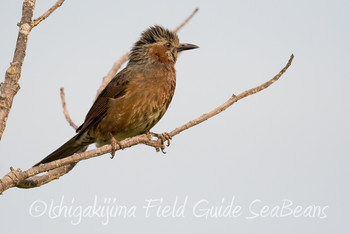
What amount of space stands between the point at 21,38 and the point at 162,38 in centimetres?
255

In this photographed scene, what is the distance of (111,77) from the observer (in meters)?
5.85

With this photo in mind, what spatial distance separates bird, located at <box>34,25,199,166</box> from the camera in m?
5.05

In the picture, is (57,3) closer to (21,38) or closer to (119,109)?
(21,38)

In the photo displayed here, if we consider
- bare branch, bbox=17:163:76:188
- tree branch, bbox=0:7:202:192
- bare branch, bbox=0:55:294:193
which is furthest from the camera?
bare branch, bbox=17:163:76:188

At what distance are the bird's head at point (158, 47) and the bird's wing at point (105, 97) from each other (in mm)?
315

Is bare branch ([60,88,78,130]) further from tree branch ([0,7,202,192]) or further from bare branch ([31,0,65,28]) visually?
bare branch ([31,0,65,28])

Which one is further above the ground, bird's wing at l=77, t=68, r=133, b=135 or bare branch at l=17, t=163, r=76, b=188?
bird's wing at l=77, t=68, r=133, b=135

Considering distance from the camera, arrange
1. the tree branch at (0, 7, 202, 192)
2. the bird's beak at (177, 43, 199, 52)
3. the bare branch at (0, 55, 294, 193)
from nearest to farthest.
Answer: the bare branch at (0, 55, 294, 193) → the tree branch at (0, 7, 202, 192) → the bird's beak at (177, 43, 199, 52)

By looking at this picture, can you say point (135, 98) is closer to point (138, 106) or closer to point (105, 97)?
point (138, 106)

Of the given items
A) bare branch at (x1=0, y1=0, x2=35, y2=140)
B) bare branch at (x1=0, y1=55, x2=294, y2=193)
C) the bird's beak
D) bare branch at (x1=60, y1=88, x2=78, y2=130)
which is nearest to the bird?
the bird's beak

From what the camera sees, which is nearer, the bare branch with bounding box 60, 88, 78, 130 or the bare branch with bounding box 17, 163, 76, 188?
the bare branch with bounding box 17, 163, 76, 188

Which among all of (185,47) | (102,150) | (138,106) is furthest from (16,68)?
(185,47)

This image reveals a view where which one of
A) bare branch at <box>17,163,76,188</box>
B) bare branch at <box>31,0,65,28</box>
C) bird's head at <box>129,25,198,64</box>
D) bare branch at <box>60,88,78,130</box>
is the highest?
bird's head at <box>129,25,198,64</box>

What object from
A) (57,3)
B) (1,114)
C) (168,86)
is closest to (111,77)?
(168,86)
